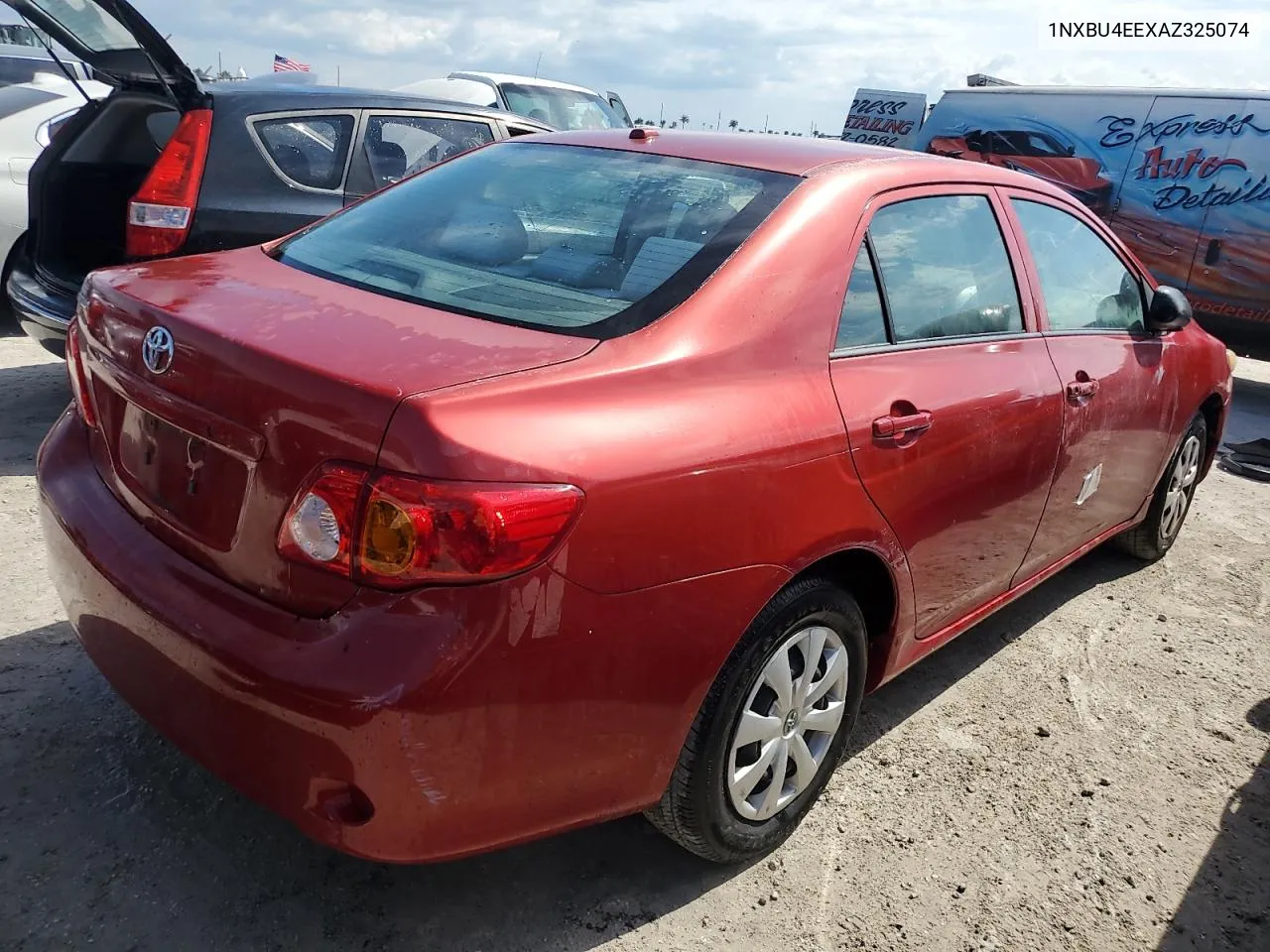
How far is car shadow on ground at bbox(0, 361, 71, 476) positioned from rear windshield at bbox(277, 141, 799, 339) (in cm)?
238

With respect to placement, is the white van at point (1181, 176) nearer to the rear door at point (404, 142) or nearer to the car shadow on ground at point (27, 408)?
the rear door at point (404, 142)

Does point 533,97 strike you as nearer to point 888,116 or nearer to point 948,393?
point 888,116

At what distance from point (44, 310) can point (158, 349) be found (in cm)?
297

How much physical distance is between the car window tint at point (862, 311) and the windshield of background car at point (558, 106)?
8224mm

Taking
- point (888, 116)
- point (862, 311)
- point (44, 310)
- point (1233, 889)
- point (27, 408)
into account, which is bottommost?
point (27, 408)

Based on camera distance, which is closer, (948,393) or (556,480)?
(556,480)

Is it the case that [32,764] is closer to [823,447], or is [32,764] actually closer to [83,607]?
[83,607]

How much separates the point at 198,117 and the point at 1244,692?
4575mm

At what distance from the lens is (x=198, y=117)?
441 cm

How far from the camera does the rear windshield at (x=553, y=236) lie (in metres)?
2.15

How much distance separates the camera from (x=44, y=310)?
14.6ft

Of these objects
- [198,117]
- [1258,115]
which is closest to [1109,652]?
[198,117]

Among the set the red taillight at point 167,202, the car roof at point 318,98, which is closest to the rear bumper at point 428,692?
the red taillight at point 167,202

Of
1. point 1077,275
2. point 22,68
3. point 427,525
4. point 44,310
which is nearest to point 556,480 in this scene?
point 427,525
